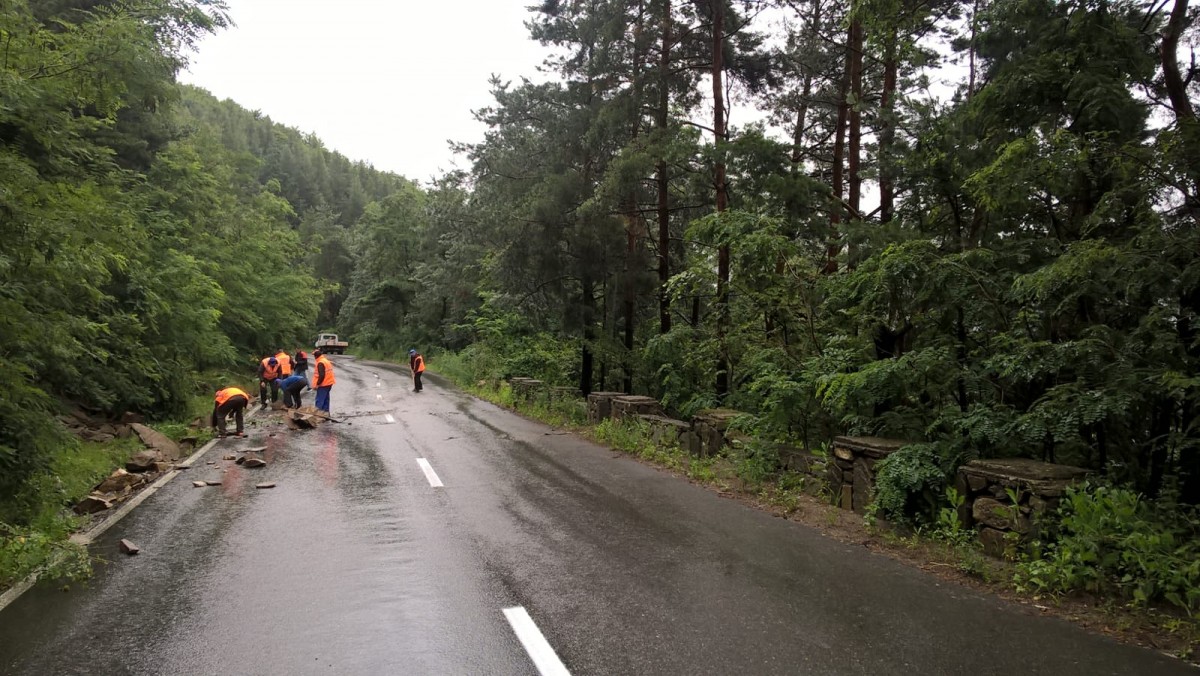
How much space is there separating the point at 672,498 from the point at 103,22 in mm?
8658

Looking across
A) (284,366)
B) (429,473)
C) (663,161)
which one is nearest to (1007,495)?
(429,473)

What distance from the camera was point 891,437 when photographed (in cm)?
773

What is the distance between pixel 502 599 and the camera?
4.66 m

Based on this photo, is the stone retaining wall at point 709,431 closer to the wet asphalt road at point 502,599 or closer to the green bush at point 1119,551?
the wet asphalt road at point 502,599

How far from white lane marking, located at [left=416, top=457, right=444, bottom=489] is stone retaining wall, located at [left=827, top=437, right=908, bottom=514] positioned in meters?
4.97

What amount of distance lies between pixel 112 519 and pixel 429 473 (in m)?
3.71

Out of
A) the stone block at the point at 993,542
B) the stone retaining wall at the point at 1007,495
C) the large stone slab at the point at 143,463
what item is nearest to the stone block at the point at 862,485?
the stone retaining wall at the point at 1007,495

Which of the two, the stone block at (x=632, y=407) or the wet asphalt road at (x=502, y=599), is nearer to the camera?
the wet asphalt road at (x=502, y=599)

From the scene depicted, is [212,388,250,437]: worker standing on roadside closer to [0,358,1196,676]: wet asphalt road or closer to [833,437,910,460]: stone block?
[0,358,1196,676]: wet asphalt road

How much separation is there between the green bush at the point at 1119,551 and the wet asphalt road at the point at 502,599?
608mm

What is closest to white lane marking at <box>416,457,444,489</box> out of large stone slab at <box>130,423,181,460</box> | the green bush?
large stone slab at <box>130,423,181,460</box>

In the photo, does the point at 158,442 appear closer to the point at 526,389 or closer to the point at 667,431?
the point at 667,431

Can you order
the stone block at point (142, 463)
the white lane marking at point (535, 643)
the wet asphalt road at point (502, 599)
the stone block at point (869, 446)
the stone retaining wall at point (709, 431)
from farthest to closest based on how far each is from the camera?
the stone retaining wall at point (709, 431), the stone block at point (142, 463), the stone block at point (869, 446), the wet asphalt road at point (502, 599), the white lane marking at point (535, 643)

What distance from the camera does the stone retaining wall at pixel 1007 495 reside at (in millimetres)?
5301
